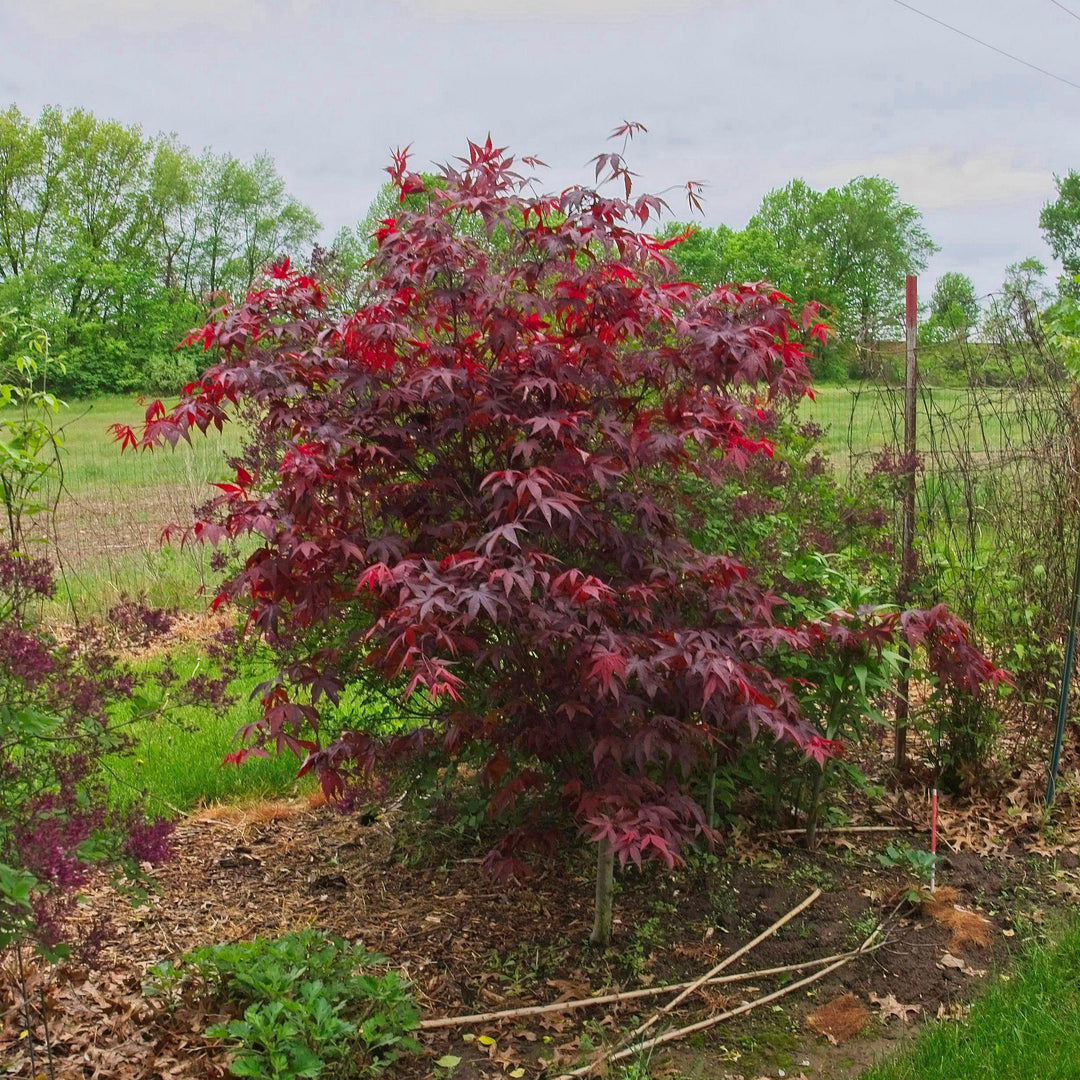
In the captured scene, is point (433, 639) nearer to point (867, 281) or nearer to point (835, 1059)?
point (835, 1059)

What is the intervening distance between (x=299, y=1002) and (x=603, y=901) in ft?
3.67

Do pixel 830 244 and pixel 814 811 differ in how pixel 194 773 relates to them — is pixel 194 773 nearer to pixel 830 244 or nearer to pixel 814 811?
pixel 814 811

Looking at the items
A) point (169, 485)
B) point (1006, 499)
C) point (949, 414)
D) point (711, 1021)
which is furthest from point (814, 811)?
point (169, 485)

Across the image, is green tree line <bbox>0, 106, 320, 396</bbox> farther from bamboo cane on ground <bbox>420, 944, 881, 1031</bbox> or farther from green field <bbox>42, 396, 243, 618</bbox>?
bamboo cane on ground <bbox>420, 944, 881, 1031</bbox>

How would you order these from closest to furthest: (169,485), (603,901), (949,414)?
1. (603,901)
2. (949,414)
3. (169,485)

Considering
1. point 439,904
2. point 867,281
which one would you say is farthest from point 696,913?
point 867,281

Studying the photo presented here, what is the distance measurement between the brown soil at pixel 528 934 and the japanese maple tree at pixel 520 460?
53 centimetres

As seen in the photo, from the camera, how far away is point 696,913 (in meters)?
3.89

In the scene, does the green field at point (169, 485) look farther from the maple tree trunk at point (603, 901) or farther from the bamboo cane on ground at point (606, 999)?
the bamboo cane on ground at point (606, 999)

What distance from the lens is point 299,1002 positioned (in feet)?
9.83

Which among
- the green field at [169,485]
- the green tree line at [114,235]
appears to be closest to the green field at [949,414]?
the green field at [169,485]

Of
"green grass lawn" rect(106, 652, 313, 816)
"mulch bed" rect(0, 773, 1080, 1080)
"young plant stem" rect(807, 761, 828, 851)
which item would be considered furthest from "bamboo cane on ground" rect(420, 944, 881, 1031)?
"green grass lawn" rect(106, 652, 313, 816)

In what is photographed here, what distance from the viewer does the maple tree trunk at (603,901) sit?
3.57m

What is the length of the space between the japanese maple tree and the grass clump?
0.57 m
